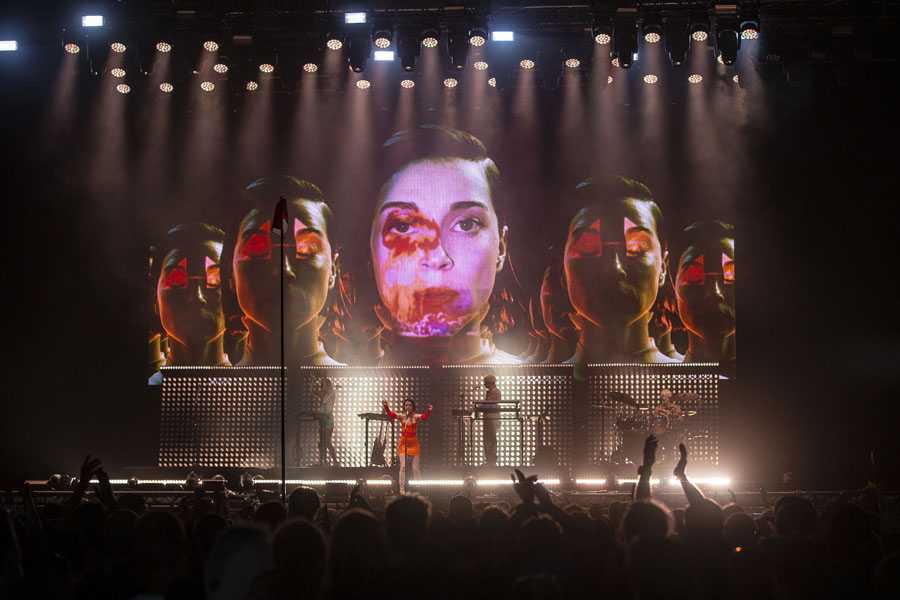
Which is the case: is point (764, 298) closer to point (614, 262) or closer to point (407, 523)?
point (614, 262)

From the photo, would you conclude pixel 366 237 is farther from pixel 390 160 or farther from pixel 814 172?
pixel 814 172

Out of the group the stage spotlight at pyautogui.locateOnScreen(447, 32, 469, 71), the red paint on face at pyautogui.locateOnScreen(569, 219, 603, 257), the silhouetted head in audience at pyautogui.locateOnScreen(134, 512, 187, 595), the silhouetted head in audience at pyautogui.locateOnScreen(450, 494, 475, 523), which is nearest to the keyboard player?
the red paint on face at pyautogui.locateOnScreen(569, 219, 603, 257)

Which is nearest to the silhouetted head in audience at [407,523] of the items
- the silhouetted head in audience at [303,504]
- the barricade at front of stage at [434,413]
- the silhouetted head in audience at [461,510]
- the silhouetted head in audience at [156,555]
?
the silhouetted head in audience at [461,510]

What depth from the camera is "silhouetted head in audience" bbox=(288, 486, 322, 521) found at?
536 cm

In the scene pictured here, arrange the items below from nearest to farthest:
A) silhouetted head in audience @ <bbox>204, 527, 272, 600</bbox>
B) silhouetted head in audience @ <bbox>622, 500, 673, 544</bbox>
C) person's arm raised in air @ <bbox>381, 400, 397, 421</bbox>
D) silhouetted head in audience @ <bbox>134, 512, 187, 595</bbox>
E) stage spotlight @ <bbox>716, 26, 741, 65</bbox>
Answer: silhouetted head in audience @ <bbox>204, 527, 272, 600</bbox> < silhouetted head in audience @ <bbox>134, 512, 187, 595</bbox> < silhouetted head in audience @ <bbox>622, 500, 673, 544</bbox> < stage spotlight @ <bbox>716, 26, 741, 65</bbox> < person's arm raised in air @ <bbox>381, 400, 397, 421</bbox>

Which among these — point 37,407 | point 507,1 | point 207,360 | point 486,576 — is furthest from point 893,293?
point 37,407

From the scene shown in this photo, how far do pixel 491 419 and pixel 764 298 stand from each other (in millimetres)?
5106

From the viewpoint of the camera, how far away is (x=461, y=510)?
4.79 m

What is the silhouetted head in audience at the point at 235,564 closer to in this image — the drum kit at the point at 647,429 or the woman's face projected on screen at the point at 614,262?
the drum kit at the point at 647,429

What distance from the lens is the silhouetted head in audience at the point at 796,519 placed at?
425cm

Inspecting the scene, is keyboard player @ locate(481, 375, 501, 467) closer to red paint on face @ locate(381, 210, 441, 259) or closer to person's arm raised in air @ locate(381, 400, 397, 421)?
person's arm raised in air @ locate(381, 400, 397, 421)

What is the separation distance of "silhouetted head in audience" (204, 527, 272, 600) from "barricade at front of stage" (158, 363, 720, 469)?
12.0 m

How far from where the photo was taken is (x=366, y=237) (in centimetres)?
1591

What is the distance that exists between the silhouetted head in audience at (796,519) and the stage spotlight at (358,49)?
1035cm
